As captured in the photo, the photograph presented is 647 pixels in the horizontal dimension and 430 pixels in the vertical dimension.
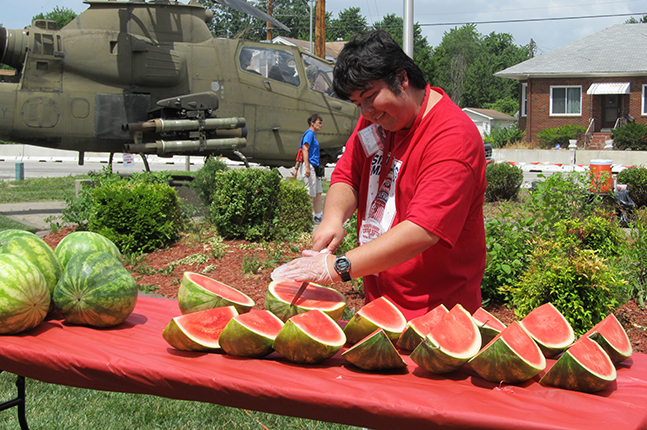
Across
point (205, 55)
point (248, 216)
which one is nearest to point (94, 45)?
point (205, 55)

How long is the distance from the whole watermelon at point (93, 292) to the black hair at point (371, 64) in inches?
56.3

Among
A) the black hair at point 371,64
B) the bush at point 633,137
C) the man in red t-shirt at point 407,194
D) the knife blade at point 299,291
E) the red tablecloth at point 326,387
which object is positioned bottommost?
the red tablecloth at point 326,387

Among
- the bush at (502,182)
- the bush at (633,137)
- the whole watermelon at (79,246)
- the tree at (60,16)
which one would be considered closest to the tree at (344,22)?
the tree at (60,16)

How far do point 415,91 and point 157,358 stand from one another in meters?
1.64

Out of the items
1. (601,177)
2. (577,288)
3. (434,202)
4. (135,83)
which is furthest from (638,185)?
(434,202)

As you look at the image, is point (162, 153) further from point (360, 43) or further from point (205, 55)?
point (360, 43)

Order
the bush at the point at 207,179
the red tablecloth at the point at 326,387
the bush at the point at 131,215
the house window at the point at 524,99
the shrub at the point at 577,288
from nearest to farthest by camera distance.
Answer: the red tablecloth at the point at 326,387 → the shrub at the point at 577,288 → the bush at the point at 131,215 → the bush at the point at 207,179 → the house window at the point at 524,99

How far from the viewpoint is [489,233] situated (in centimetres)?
586

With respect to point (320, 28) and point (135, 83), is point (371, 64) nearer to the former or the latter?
point (135, 83)

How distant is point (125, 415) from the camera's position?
395 centimetres

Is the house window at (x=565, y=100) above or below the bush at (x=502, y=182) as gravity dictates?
above

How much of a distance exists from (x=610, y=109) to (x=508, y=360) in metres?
39.2

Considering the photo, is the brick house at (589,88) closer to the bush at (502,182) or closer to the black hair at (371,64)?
the bush at (502,182)

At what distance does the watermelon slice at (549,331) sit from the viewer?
2180 millimetres
